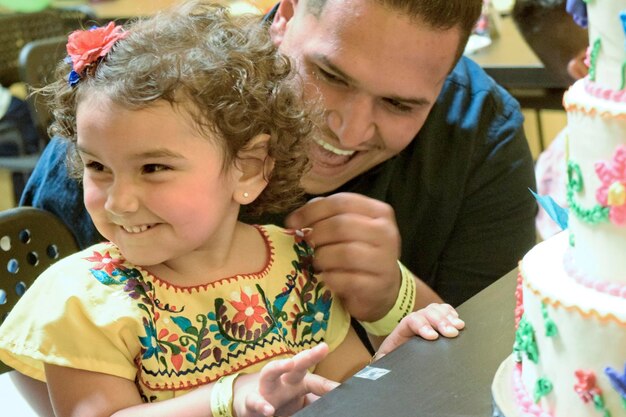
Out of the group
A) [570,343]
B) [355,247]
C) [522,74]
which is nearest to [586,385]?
[570,343]

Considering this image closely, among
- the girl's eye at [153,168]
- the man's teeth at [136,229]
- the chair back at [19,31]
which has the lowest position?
the chair back at [19,31]

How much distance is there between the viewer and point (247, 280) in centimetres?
143

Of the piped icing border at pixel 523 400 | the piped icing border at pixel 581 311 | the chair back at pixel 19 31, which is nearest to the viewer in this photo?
the piped icing border at pixel 581 311

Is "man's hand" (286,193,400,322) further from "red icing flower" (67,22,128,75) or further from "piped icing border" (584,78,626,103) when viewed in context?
"piped icing border" (584,78,626,103)

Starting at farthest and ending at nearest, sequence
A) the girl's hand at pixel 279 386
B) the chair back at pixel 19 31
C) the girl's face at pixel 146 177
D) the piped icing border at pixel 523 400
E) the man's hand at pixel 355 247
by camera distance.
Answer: the chair back at pixel 19 31 < the man's hand at pixel 355 247 < the girl's face at pixel 146 177 < the girl's hand at pixel 279 386 < the piped icing border at pixel 523 400

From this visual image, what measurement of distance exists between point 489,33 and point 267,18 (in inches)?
94.0

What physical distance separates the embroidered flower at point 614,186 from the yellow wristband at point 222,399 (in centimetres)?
53

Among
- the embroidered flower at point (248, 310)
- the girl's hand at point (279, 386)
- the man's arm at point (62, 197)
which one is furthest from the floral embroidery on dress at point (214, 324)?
the man's arm at point (62, 197)

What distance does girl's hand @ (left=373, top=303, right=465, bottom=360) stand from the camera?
4.39 ft

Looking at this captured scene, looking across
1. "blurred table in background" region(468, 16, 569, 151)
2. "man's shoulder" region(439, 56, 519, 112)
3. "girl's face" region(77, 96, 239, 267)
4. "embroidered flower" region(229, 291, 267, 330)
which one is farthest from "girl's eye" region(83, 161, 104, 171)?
"blurred table in background" region(468, 16, 569, 151)

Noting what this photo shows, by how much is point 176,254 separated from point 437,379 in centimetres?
39

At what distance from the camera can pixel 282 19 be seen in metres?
1.78

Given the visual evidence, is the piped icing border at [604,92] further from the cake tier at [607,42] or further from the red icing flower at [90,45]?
the red icing flower at [90,45]

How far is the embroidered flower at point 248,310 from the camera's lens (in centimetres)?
139
